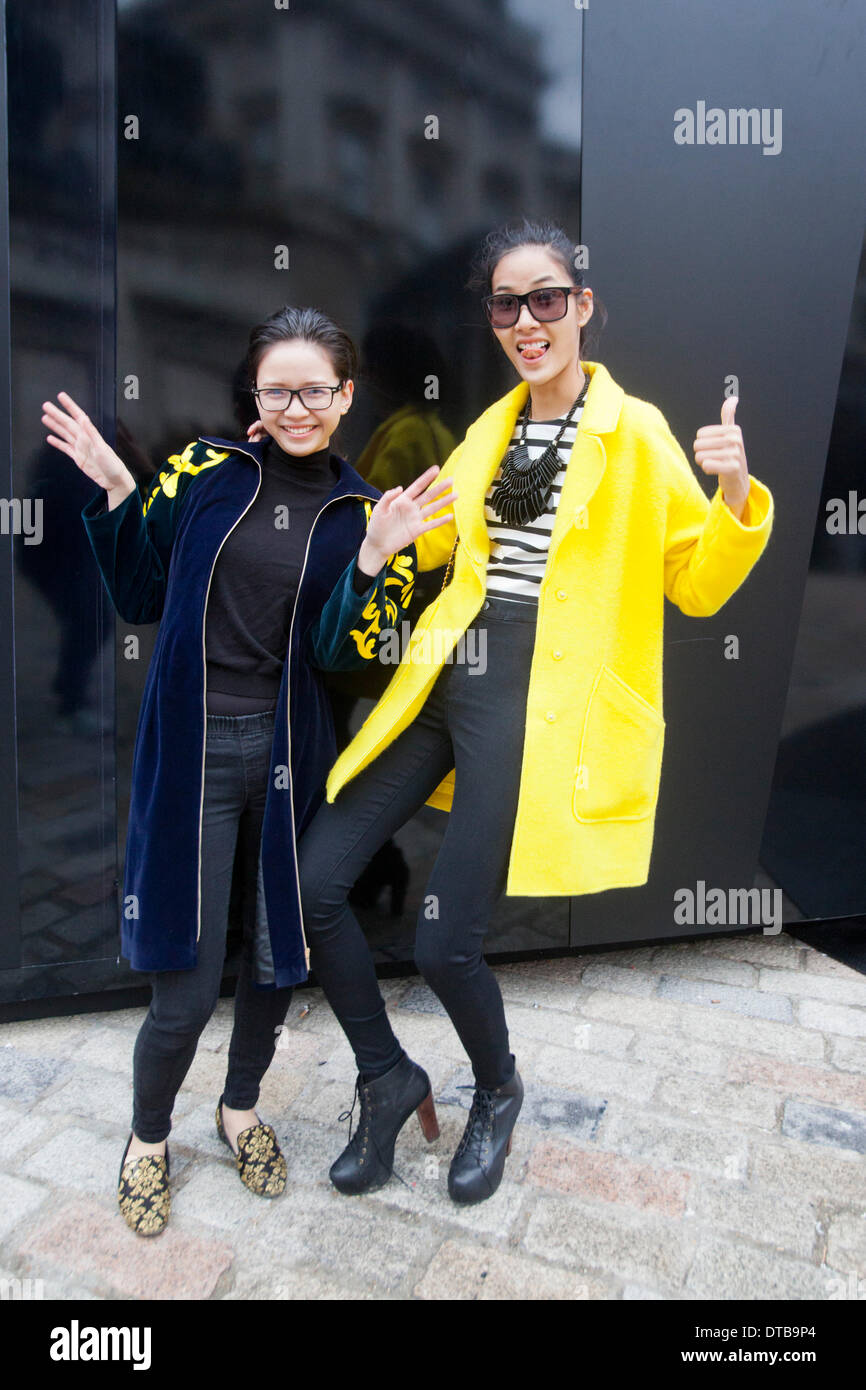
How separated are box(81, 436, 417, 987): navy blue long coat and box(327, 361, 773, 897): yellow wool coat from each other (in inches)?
6.4

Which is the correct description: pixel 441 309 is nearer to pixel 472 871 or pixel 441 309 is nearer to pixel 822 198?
pixel 822 198

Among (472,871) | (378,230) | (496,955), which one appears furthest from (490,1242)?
(378,230)

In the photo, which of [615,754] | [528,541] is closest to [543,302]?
[528,541]

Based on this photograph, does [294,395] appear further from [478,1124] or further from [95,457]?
[478,1124]

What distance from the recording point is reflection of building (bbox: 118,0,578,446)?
2.91 metres

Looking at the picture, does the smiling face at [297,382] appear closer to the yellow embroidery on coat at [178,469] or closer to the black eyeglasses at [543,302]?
the yellow embroidery on coat at [178,469]

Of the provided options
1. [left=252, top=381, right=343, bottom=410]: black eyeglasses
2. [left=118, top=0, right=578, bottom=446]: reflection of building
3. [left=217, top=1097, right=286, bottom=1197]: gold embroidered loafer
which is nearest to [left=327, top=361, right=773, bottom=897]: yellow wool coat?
[left=252, top=381, right=343, bottom=410]: black eyeglasses

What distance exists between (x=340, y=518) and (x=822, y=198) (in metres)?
2.18

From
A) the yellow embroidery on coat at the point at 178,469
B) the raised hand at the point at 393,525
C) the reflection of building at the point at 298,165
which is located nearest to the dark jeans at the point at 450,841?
the raised hand at the point at 393,525

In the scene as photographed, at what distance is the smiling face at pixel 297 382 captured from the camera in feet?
7.50

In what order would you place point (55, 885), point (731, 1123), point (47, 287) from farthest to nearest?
point (55, 885)
point (47, 287)
point (731, 1123)

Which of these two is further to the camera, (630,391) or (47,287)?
(630,391)

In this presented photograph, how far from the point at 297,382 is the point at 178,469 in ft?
1.17

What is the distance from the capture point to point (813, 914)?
391 cm
